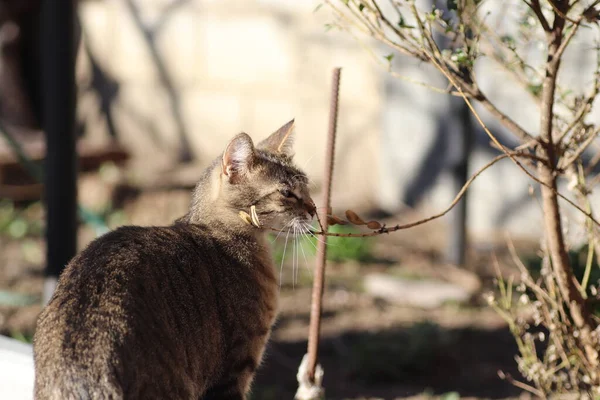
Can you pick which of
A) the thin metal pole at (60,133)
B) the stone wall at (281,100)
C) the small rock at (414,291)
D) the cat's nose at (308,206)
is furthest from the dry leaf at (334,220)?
the stone wall at (281,100)

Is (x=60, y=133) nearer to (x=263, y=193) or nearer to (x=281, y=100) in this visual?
(x=263, y=193)

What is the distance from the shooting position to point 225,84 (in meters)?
6.99

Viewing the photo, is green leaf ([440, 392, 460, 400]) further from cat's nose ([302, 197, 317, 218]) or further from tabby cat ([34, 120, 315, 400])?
cat's nose ([302, 197, 317, 218])

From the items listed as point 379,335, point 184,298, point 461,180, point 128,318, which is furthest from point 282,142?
point 461,180

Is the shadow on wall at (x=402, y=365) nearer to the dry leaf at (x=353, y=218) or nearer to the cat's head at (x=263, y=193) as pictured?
the cat's head at (x=263, y=193)

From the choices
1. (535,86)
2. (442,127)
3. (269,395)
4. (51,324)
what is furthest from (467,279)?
(51,324)

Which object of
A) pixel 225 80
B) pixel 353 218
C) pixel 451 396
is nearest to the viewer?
pixel 353 218

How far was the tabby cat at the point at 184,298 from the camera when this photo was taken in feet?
6.43

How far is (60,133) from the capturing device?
3.79 metres

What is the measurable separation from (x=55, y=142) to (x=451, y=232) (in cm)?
265

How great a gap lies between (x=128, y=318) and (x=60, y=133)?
2.01 meters

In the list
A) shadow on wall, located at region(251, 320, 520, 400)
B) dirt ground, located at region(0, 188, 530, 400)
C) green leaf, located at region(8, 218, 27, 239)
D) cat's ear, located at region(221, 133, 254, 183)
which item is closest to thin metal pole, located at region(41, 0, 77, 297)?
dirt ground, located at region(0, 188, 530, 400)

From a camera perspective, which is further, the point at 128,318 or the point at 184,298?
the point at 184,298

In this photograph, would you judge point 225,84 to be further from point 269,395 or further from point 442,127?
point 269,395
